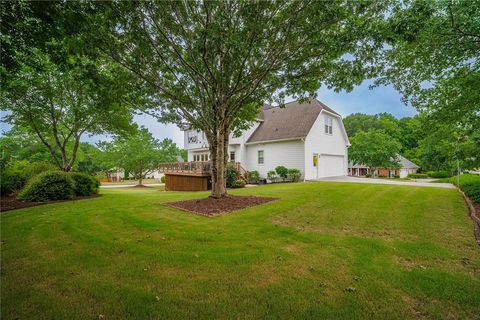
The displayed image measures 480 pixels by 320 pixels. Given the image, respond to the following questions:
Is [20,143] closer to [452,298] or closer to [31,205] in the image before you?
[31,205]

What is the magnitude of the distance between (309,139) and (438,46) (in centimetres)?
1116

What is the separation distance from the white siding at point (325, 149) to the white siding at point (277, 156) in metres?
0.55

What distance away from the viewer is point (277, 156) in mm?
19656

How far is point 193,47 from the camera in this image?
7.37m

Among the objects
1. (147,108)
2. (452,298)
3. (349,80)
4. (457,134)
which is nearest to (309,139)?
(457,134)

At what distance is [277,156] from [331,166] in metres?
5.41

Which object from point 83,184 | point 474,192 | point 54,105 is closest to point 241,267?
point 474,192

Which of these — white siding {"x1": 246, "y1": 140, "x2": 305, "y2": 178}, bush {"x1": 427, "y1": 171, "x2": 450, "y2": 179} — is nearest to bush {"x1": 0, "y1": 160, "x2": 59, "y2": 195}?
white siding {"x1": 246, "y1": 140, "x2": 305, "y2": 178}

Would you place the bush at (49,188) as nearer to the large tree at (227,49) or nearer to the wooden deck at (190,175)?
the large tree at (227,49)

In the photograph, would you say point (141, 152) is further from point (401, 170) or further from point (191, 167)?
point (401, 170)

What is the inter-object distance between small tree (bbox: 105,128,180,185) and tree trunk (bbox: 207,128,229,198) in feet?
56.2

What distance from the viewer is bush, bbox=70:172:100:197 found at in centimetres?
1152

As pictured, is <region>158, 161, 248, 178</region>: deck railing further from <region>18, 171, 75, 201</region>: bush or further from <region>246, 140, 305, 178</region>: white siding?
<region>18, 171, 75, 201</region>: bush

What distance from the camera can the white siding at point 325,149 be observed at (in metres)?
18.4
